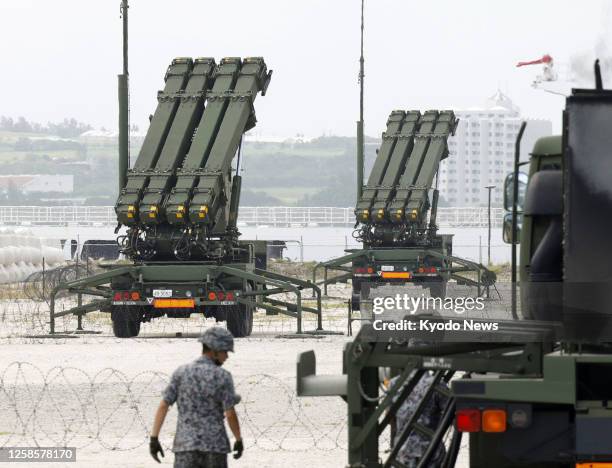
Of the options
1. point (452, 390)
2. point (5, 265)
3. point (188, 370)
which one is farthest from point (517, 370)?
point (5, 265)

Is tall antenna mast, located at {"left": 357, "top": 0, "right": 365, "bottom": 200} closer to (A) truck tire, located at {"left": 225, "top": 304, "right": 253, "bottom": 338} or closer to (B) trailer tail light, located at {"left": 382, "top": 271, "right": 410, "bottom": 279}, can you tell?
(B) trailer tail light, located at {"left": 382, "top": 271, "right": 410, "bottom": 279}

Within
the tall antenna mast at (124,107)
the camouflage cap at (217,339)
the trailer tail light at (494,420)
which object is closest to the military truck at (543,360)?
the trailer tail light at (494,420)

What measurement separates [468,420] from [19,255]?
171 feet

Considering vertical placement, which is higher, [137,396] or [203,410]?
[203,410]

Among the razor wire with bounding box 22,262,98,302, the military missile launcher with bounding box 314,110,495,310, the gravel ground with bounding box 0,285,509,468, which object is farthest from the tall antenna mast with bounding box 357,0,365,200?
the gravel ground with bounding box 0,285,509,468

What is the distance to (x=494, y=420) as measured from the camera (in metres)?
8.91

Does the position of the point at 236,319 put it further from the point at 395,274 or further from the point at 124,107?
the point at 395,274

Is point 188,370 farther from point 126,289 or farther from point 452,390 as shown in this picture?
point 126,289

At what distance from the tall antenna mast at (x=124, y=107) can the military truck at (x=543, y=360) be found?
1994 centimetres

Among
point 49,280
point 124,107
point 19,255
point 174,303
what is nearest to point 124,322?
point 174,303

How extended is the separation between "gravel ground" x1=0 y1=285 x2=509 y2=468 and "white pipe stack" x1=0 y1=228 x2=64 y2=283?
2669 cm

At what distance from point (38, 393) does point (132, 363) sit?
4.03 metres

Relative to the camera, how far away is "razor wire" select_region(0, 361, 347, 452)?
49.8ft

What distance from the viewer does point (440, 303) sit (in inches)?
391
